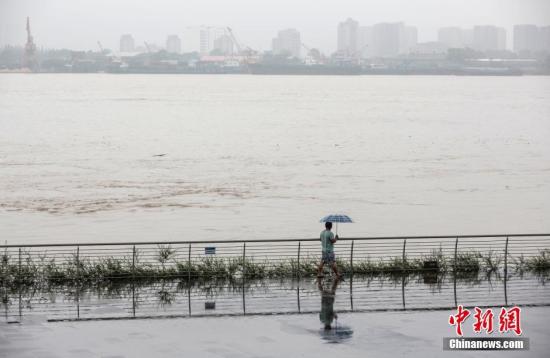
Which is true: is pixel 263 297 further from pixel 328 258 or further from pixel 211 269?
pixel 211 269

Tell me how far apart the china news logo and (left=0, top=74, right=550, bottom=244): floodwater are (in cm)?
3213

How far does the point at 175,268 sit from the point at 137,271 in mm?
1543

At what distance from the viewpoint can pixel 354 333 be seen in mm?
17359

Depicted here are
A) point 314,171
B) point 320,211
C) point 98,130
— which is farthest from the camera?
point 98,130

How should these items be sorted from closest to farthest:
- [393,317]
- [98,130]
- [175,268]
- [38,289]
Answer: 1. [393,317]
2. [38,289]
3. [175,268]
4. [98,130]

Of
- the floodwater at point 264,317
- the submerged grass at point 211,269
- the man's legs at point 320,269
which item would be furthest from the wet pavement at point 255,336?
the submerged grass at point 211,269

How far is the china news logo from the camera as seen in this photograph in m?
16.5

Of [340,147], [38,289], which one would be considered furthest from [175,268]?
[340,147]

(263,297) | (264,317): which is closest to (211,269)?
(263,297)

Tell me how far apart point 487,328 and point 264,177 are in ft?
207

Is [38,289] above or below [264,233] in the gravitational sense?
above

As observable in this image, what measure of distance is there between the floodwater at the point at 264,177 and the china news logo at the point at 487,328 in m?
32.1

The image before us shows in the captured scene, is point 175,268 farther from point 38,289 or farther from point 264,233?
point 264,233

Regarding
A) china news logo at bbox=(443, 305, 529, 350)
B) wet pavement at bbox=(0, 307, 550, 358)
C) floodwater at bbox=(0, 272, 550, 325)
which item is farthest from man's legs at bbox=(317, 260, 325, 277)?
china news logo at bbox=(443, 305, 529, 350)
